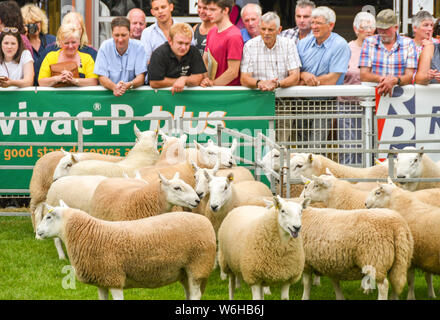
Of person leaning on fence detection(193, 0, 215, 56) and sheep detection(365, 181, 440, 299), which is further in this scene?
person leaning on fence detection(193, 0, 215, 56)

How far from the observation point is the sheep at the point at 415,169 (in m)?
9.06

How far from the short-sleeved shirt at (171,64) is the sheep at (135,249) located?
391 centimetres

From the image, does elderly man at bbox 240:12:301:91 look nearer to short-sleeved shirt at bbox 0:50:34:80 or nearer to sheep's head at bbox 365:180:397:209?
short-sleeved shirt at bbox 0:50:34:80

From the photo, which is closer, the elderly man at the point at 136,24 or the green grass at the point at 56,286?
the green grass at the point at 56,286

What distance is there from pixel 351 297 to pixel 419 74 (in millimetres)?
3637

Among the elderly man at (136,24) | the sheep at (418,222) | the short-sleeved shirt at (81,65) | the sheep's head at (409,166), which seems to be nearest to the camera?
the sheep at (418,222)

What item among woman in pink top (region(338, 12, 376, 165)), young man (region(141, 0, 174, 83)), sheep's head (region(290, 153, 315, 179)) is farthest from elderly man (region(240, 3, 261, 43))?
sheep's head (region(290, 153, 315, 179))

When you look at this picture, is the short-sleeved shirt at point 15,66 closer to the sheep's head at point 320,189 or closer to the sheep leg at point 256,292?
the sheep's head at point 320,189

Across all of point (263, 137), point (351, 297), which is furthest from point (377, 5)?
point (351, 297)

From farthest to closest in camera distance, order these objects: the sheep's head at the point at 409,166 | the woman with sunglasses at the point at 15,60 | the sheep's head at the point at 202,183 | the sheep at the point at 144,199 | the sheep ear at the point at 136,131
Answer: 1. the woman with sunglasses at the point at 15,60
2. the sheep ear at the point at 136,131
3. the sheep's head at the point at 409,166
4. the sheep's head at the point at 202,183
5. the sheep at the point at 144,199

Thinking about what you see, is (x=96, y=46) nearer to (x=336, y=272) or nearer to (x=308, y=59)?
(x=308, y=59)

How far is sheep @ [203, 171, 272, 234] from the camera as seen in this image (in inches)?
314

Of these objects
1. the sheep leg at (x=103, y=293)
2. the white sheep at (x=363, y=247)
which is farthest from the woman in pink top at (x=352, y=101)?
the sheep leg at (x=103, y=293)

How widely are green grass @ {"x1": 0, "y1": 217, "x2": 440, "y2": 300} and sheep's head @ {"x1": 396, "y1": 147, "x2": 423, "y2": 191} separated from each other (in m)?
0.90
